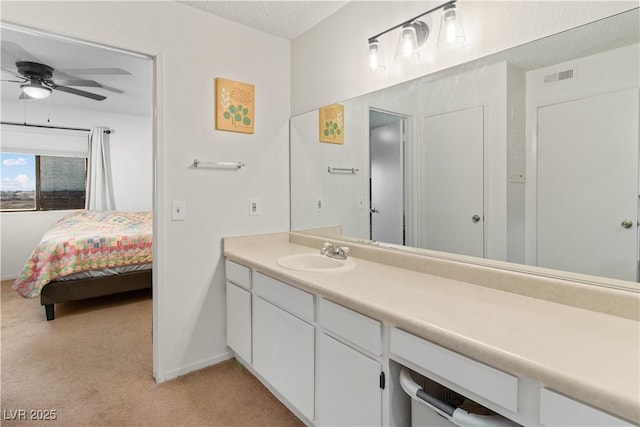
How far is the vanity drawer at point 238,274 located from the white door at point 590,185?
1507mm

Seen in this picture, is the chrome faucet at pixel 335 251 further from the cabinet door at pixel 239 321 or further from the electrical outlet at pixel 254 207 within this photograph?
the electrical outlet at pixel 254 207

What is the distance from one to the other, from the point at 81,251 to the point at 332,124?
2771mm

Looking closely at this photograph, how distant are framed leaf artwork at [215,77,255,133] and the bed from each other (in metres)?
2.04

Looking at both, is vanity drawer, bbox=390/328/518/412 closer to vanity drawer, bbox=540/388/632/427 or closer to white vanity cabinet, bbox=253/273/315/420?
vanity drawer, bbox=540/388/632/427

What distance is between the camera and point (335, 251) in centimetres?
200

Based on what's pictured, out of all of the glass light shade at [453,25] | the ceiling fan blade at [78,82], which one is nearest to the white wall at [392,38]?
the glass light shade at [453,25]

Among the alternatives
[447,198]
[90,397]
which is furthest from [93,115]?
[447,198]

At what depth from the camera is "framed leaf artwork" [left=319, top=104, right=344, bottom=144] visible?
2.27 metres

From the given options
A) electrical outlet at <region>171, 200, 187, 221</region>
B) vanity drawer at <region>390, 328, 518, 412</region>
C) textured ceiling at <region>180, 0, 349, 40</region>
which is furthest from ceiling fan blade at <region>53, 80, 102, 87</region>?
vanity drawer at <region>390, 328, 518, 412</region>

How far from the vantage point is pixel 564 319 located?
103 centimetres

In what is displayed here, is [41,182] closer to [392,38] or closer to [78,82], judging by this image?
[78,82]

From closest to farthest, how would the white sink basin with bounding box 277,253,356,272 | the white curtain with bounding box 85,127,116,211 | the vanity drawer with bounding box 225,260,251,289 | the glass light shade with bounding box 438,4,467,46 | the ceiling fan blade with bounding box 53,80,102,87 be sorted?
1. the glass light shade with bounding box 438,4,467,46
2. the white sink basin with bounding box 277,253,356,272
3. the vanity drawer with bounding box 225,260,251,289
4. the ceiling fan blade with bounding box 53,80,102,87
5. the white curtain with bounding box 85,127,116,211

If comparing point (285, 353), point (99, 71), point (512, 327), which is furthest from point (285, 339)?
point (99, 71)

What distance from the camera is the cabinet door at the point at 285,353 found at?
5.01 feet
